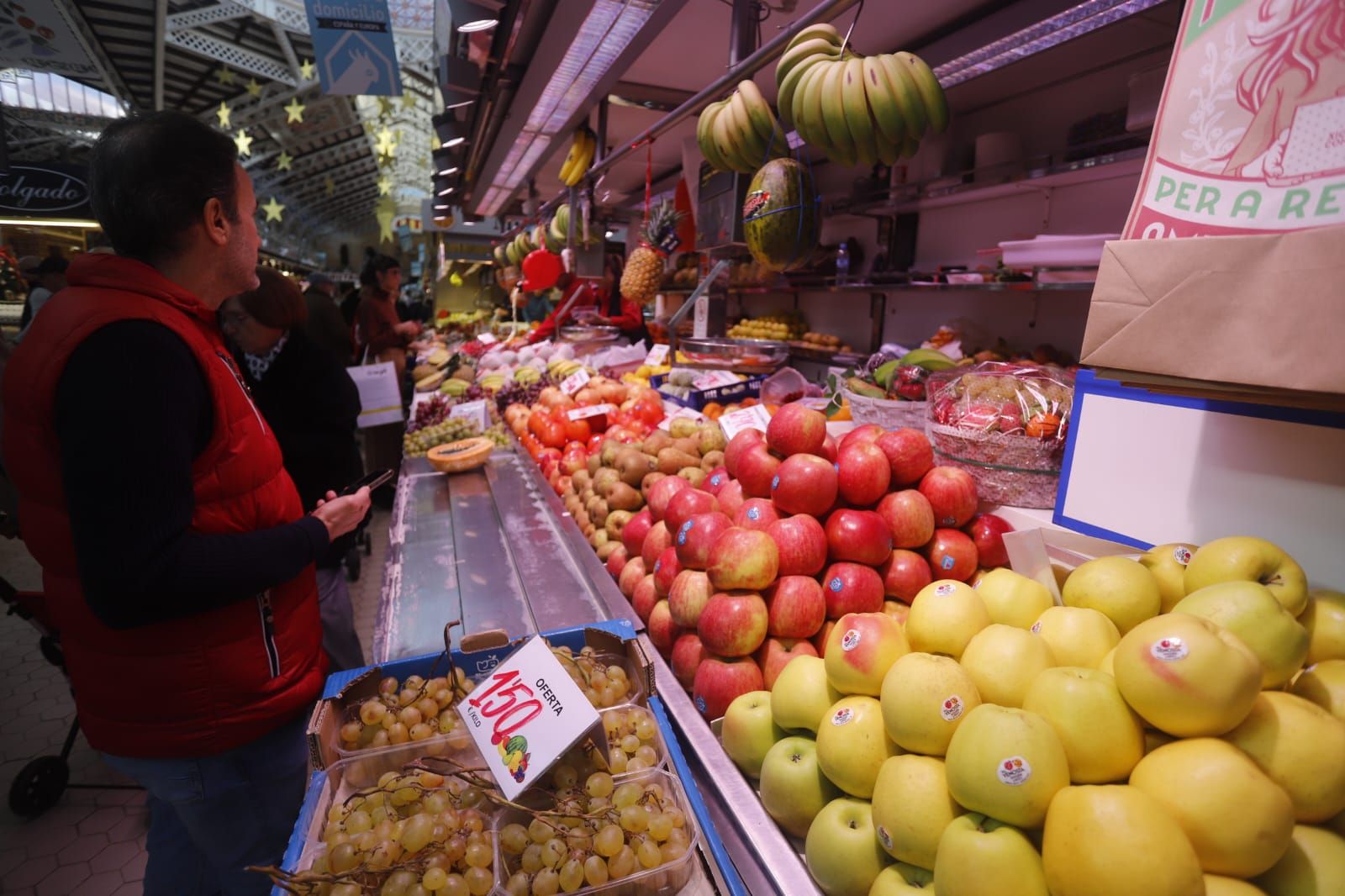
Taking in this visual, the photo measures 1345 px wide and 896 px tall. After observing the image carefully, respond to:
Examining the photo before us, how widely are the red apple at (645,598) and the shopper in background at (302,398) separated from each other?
1278 millimetres

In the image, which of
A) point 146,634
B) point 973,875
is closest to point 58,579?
point 146,634

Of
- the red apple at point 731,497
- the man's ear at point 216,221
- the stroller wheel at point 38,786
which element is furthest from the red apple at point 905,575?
the stroller wheel at point 38,786

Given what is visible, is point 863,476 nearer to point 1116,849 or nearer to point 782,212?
point 1116,849

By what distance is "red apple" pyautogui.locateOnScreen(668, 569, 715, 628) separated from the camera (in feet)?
5.32

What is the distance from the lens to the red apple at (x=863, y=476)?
5.38 feet

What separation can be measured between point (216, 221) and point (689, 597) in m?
1.44

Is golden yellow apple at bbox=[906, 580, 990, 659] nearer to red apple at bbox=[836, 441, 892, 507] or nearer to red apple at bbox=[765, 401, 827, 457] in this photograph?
red apple at bbox=[836, 441, 892, 507]

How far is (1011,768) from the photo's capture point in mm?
789

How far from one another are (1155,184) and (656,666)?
5.01 feet

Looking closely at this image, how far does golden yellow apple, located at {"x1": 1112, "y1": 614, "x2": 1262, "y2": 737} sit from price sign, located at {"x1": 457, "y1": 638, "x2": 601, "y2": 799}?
0.82 meters

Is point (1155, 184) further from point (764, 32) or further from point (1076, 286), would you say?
point (764, 32)

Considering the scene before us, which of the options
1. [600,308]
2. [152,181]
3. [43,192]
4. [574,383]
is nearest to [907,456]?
[152,181]

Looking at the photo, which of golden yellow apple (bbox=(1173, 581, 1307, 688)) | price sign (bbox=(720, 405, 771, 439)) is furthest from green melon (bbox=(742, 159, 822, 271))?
golden yellow apple (bbox=(1173, 581, 1307, 688))

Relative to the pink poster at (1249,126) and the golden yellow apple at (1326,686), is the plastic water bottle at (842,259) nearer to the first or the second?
the pink poster at (1249,126)
